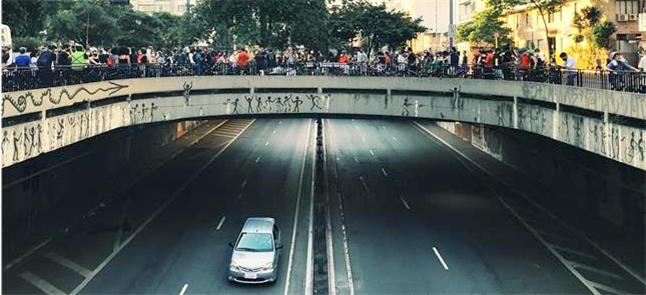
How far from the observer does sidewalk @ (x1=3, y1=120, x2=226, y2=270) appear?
31.6 m

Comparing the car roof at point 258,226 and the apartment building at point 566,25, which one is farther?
the apartment building at point 566,25

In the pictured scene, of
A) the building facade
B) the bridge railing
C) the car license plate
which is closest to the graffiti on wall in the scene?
the bridge railing

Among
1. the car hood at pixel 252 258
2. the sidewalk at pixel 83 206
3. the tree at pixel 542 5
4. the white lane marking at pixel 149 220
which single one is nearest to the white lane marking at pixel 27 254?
the sidewalk at pixel 83 206

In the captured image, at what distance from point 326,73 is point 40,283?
17.9 meters

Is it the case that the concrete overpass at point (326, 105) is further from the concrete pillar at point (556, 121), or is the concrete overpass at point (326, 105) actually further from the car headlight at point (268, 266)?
the car headlight at point (268, 266)

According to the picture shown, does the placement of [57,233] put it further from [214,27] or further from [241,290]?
[214,27]

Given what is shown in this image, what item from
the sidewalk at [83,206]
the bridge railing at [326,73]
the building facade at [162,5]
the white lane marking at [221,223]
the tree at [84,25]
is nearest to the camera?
the bridge railing at [326,73]

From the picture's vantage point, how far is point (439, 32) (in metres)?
105

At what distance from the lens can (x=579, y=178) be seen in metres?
40.7

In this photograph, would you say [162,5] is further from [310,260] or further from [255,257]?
Answer: [255,257]

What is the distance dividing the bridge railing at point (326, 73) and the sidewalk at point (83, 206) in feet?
27.3

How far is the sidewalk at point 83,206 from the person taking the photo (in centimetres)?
3162

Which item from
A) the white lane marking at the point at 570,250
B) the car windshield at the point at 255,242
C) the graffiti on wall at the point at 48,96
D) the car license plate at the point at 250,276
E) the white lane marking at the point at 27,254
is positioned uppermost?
the graffiti on wall at the point at 48,96

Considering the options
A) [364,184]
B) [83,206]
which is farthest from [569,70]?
[83,206]
